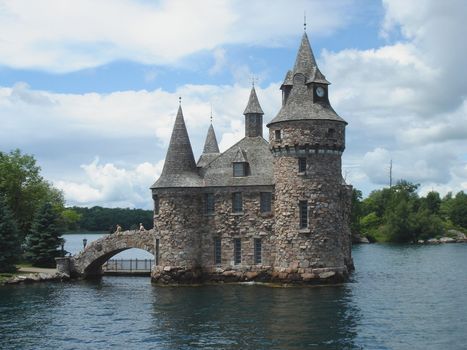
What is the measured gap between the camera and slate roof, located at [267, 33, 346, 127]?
46.0 m

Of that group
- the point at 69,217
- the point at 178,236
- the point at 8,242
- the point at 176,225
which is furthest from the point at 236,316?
the point at 69,217

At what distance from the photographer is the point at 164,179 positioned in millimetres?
49438

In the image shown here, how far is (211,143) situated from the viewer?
62.3m

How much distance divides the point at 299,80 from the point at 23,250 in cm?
3055

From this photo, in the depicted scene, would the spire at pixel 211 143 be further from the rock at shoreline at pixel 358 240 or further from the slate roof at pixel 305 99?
the rock at shoreline at pixel 358 240

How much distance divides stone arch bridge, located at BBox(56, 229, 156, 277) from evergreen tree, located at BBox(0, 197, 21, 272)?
149 inches

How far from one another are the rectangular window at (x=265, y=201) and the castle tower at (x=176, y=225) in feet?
15.9

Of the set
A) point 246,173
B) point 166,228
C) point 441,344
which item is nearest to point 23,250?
point 166,228

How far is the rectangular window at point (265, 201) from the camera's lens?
48344mm

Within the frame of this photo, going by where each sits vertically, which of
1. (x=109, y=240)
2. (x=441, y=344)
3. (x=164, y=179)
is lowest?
(x=441, y=344)

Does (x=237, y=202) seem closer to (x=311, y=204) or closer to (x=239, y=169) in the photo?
(x=239, y=169)

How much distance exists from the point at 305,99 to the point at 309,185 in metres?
6.35

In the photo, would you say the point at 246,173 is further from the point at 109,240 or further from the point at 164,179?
the point at 109,240

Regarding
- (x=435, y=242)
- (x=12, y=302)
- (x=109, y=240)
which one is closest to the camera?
(x=12, y=302)
